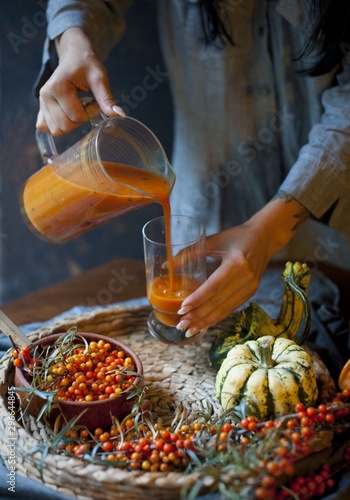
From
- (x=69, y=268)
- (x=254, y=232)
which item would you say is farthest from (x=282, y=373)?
(x=69, y=268)

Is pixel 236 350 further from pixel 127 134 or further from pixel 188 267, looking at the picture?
pixel 127 134

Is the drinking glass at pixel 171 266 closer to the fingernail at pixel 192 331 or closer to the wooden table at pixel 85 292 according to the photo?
the fingernail at pixel 192 331

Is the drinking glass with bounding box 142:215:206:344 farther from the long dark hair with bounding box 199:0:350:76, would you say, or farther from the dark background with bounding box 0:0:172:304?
the dark background with bounding box 0:0:172:304

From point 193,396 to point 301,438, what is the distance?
334 millimetres

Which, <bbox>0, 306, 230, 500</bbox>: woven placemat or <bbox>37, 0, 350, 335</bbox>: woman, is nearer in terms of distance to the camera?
<bbox>0, 306, 230, 500</bbox>: woven placemat

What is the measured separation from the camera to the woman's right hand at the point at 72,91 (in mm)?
1335

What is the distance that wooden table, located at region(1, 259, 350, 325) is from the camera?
177 cm

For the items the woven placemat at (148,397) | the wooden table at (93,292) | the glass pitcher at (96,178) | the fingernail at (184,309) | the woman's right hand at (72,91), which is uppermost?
the woman's right hand at (72,91)

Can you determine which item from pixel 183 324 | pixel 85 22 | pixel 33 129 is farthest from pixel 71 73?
pixel 33 129

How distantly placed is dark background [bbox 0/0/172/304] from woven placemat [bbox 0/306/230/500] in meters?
0.88

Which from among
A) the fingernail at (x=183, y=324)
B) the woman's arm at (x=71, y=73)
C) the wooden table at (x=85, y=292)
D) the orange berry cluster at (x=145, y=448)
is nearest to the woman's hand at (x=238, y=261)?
the fingernail at (x=183, y=324)

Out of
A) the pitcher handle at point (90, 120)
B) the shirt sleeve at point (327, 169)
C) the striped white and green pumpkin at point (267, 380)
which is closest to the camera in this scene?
the striped white and green pumpkin at point (267, 380)

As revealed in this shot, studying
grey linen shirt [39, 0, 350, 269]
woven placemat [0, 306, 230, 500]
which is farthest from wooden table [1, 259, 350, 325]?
woven placemat [0, 306, 230, 500]

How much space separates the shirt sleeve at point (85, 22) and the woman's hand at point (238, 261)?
60 cm
